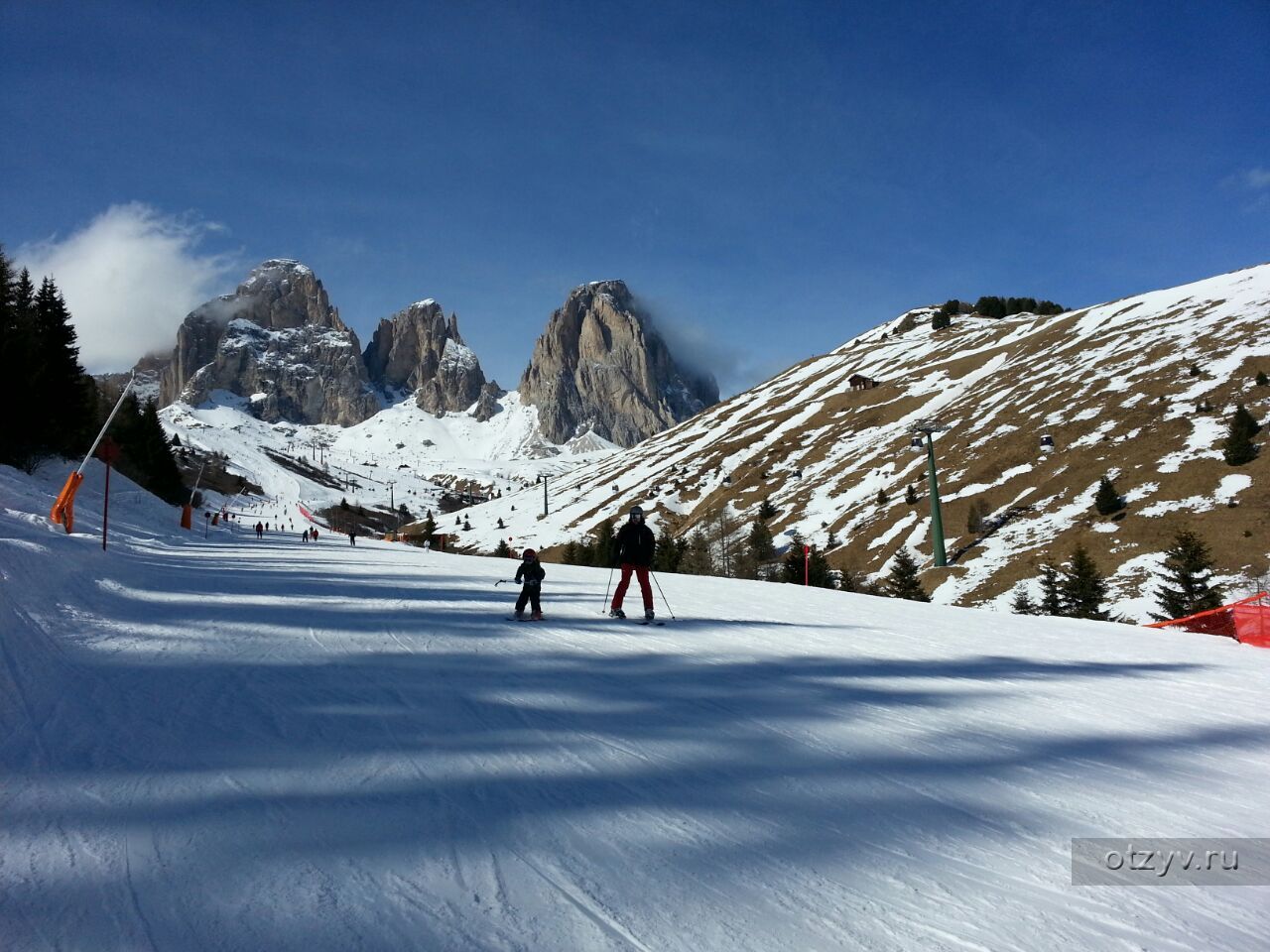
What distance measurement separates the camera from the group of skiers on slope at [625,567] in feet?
41.0

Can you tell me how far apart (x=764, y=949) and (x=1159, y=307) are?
108130 millimetres

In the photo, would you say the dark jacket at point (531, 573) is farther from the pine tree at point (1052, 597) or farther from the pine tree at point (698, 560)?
the pine tree at point (698, 560)

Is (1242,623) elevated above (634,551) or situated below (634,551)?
below

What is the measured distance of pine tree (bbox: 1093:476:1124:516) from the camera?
43.2 m

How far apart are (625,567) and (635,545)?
447 mm

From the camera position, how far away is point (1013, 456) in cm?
5866

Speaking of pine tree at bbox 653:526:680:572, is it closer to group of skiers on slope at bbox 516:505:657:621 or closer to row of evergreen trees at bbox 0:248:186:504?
row of evergreen trees at bbox 0:248:186:504

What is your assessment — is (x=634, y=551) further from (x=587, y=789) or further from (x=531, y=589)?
(x=587, y=789)

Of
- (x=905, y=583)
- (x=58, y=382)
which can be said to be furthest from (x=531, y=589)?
(x=58, y=382)

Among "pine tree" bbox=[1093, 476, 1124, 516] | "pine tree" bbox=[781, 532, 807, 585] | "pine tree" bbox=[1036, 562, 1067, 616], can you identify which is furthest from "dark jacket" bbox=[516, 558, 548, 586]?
"pine tree" bbox=[1093, 476, 1124, 516]

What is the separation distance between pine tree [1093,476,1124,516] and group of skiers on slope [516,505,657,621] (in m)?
41.6

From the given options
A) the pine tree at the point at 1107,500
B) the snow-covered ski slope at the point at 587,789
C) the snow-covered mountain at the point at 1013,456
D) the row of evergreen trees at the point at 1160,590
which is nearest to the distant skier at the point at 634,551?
the snow-covered ski slope at the point at 587,789

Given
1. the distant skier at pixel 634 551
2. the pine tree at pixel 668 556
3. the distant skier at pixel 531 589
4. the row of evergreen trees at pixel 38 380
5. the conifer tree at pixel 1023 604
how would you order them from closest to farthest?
the distant skier at pixel 531 589 < the distant skier at pixel 634 551 < the row of evergreen trees at pixel 38 380 < the conifer tree at pixel 1023 604 < the pine tree at pixel 668 556

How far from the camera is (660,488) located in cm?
10000
